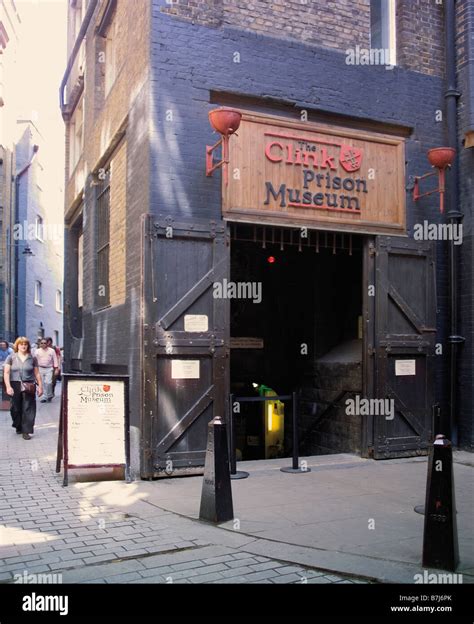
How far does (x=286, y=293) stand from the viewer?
13.0 metres

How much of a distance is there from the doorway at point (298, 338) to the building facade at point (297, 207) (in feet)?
0.19

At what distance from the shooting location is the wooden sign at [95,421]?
7473 millimetres

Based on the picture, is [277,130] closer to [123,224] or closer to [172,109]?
[172,109]

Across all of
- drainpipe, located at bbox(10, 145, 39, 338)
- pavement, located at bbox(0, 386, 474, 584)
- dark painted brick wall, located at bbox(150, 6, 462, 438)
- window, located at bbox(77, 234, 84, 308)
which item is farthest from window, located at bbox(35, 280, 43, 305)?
dark painted brick wall, located at bbox(150, 6, 462, 438)

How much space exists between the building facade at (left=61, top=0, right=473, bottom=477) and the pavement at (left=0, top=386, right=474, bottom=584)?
3.58 ft

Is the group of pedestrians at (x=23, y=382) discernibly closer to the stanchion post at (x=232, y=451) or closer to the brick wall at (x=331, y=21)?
the stanchion post at (x=232, y=451)

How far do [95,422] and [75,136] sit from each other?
430 inches

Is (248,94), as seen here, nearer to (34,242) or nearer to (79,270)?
(79,270)

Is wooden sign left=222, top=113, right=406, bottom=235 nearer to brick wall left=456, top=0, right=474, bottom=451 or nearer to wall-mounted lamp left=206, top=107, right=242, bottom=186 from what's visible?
wall-mounted lamp left=206, top=107, right=242, bottom=186

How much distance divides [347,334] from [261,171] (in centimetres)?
412

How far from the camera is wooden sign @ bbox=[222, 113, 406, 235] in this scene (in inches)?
331

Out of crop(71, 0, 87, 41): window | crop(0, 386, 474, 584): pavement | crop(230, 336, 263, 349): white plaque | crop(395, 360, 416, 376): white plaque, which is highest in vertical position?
crop(71, 0, 87, 41): window

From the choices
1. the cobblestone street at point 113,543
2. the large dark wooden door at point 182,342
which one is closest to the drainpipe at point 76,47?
the large dark wooden door at point 182,342

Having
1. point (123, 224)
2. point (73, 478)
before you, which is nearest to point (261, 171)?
point (123, 224)
